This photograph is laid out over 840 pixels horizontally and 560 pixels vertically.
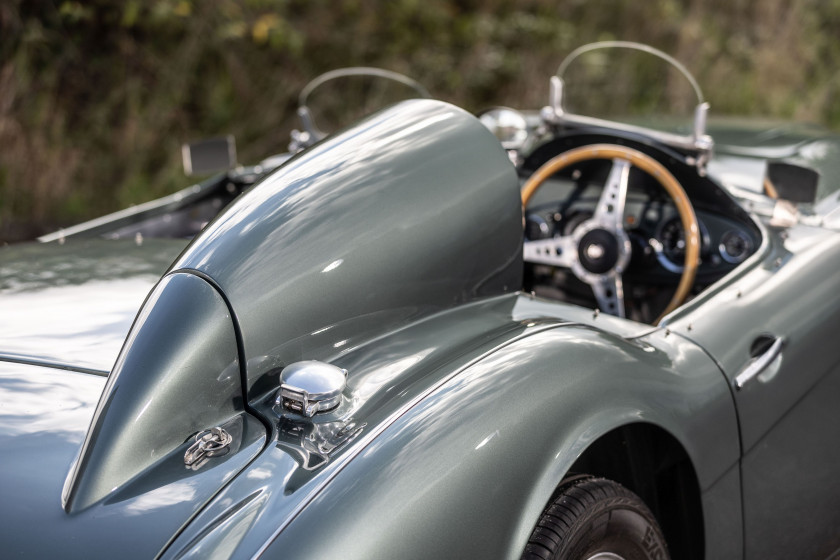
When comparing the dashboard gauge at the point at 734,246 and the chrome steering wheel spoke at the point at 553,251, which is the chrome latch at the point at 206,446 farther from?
the dashboard gauge at the point at 734,246

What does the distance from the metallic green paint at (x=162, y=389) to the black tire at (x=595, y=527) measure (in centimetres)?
62

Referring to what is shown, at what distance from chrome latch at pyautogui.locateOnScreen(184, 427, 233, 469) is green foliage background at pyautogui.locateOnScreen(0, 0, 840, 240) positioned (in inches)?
216

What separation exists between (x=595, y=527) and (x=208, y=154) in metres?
2.21

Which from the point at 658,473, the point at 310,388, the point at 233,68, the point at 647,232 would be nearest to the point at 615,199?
the point at 647,232

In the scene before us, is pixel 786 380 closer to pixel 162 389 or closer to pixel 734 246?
pixel 734 246

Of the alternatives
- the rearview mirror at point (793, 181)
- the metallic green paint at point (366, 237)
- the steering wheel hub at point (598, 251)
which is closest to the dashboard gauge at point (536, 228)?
the steering wheel hub at point (598, 251)

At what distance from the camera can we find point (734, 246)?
121 inches

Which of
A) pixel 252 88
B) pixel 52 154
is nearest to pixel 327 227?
pixel 52 154

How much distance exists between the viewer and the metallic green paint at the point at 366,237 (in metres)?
1.83

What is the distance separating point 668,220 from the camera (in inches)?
124

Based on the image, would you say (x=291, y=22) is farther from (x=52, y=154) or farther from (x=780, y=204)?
(x=780, y=204)

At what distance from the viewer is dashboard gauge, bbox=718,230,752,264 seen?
9.92ft

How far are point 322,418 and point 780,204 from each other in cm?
194

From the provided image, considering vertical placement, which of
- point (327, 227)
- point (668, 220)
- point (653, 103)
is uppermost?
point (327, 227)
